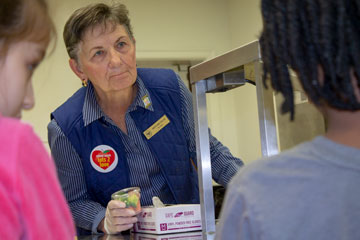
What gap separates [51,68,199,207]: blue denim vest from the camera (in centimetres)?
192

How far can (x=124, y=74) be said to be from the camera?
2.02 metres

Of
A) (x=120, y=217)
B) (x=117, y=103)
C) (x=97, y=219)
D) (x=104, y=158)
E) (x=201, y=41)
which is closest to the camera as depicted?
(x=120, y=217)

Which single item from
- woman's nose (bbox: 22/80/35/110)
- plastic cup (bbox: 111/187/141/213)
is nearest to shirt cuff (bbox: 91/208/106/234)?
plastic cup (bbox: 111/187/141/213)

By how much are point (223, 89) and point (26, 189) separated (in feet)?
2.59

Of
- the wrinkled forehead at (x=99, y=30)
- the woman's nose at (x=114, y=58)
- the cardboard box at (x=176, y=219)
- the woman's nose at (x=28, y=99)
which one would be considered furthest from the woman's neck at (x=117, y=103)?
the woman's nose at (x=28, y=99)

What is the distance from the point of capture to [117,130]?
1.99 meters

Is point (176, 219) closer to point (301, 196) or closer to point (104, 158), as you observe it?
point (104, 158)

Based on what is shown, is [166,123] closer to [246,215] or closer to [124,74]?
[124,74]

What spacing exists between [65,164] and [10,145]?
1396 millimetres

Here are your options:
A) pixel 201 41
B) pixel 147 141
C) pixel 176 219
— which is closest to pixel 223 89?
pixel 176 219

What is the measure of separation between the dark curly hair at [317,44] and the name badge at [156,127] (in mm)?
1287

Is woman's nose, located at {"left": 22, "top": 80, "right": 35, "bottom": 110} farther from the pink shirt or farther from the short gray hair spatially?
the short gray hair

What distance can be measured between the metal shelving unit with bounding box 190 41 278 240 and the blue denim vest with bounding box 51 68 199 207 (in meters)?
0.63

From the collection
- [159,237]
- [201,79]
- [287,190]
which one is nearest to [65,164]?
[159,237]
